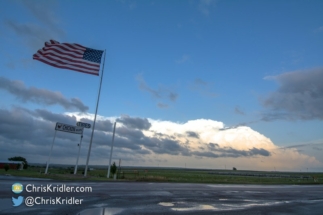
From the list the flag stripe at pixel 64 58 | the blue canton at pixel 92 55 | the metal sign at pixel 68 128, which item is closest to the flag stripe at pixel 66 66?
the flag stripe at pixel 64 58

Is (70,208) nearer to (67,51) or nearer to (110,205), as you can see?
(110,205)

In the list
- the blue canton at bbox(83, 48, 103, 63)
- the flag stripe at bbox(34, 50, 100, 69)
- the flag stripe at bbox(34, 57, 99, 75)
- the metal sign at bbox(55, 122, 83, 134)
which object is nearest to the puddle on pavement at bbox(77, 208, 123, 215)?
the flag stripe at bbox(34, 57, 99, 75)

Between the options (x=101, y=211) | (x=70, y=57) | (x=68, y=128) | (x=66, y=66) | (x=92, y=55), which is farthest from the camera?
(x=68, y=128)

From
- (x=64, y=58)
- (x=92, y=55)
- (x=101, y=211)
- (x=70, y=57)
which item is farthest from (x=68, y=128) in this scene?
(x=101, y=211)

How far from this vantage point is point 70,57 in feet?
72.0

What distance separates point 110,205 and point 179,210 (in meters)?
2.82

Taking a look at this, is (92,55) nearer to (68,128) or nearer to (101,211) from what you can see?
(68,128)

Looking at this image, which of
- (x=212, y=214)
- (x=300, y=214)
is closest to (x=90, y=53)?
(x=212, y=214)

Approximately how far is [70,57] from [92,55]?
9.09 ft

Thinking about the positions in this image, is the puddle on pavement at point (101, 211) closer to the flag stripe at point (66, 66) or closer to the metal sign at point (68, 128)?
the flag stripe at point (66, 66)

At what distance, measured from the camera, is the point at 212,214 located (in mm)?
8836

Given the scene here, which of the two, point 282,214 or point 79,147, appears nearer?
point 282,214

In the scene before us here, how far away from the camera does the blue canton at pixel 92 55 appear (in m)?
23.6

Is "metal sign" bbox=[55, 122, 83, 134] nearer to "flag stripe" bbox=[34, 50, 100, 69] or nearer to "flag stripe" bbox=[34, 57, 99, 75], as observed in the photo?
"flag stripe" bbox=[34, 57, 99, 75]
